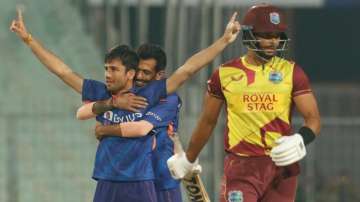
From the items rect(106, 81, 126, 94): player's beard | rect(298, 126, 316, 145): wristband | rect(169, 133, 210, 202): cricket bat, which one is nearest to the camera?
rect(298, 126, 316, 145): wristband

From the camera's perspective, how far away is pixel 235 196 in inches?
353

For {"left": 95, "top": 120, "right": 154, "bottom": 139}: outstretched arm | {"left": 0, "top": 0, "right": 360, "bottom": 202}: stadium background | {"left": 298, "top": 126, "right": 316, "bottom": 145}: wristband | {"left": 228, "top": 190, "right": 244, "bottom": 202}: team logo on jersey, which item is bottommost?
{"left": 0, "top": 0, "right": 360, "bottom": 202}: stadium background

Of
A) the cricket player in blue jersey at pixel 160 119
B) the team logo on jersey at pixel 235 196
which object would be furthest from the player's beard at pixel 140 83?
A: the team logo on jersey at pixel 235 196

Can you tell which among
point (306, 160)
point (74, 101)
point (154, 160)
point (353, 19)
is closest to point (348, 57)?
point (353, 19)

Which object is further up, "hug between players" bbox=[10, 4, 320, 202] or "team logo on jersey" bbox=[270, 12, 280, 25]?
"team logo on jersey" bbox=[270, 12, 280, 25]

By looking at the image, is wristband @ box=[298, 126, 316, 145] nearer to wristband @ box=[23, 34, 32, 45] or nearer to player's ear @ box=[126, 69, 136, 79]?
player's ear @ box=[126, 69, 136, 79]

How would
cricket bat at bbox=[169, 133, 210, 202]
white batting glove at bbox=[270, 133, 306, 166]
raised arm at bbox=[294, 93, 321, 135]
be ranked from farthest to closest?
cricket bat at bbox=[169, 133, 210, 202], raised arm at bbox=[294, 93, 321, 135], white batting glove at bbox=[270, 133, 306, 166]

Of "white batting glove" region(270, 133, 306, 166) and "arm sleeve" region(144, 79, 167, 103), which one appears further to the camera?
"arm sleeve" region(144, 79, 167, 103)

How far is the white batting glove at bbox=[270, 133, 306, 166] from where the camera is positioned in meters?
8.48

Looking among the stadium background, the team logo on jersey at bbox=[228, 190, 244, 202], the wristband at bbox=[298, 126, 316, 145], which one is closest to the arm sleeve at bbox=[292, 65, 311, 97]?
the wristband at bbox=[298, 126, 316, 145]

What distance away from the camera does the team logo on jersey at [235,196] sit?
894cm

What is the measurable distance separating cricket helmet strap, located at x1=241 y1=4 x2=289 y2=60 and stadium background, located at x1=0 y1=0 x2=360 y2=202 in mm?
5872

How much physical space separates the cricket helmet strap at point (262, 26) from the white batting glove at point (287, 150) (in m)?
0.68

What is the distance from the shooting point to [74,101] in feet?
53.2
